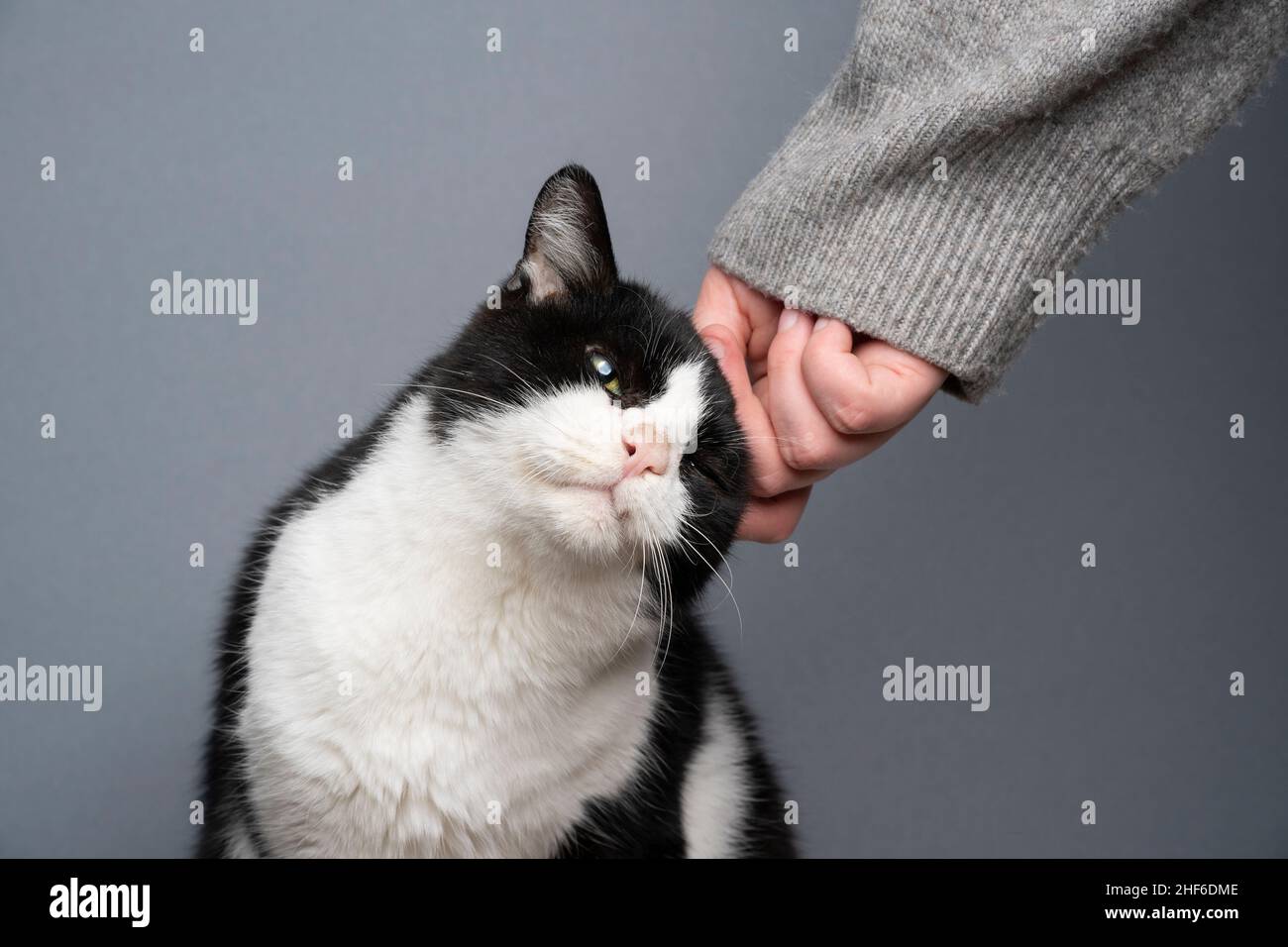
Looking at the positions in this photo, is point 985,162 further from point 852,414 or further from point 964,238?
point 852,414

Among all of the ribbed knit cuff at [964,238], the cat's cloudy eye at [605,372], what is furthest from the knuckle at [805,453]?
the cat's cloudy eye at [605,372]

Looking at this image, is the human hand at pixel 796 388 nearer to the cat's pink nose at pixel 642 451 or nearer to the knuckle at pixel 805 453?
the knuckle at pixel 805 453

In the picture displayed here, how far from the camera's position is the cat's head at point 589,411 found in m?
1.33

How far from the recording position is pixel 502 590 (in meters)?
1.45

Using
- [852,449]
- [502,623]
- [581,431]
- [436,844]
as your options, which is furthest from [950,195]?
[436,844]

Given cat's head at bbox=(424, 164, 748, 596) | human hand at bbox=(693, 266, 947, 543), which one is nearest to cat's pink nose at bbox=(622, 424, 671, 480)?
cat's head at bbox=(424, 164, 748, 596)

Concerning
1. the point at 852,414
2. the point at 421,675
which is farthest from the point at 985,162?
the point at 421,675

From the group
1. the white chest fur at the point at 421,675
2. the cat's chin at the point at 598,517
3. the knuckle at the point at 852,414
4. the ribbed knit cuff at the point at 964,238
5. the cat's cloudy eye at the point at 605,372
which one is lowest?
the white chest fur at the point at 421,675

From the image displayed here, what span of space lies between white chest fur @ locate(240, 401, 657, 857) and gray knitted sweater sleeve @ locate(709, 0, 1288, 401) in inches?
18.4

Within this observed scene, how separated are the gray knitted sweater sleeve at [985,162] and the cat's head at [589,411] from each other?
21 centimetres

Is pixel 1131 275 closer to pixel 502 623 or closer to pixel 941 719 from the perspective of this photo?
pixel 941 719

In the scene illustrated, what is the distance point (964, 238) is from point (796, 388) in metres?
0.27

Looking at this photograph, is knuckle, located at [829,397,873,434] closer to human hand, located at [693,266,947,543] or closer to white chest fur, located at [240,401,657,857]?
human hand, located at [693,266,947,543]

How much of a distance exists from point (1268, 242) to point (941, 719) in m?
1.13
